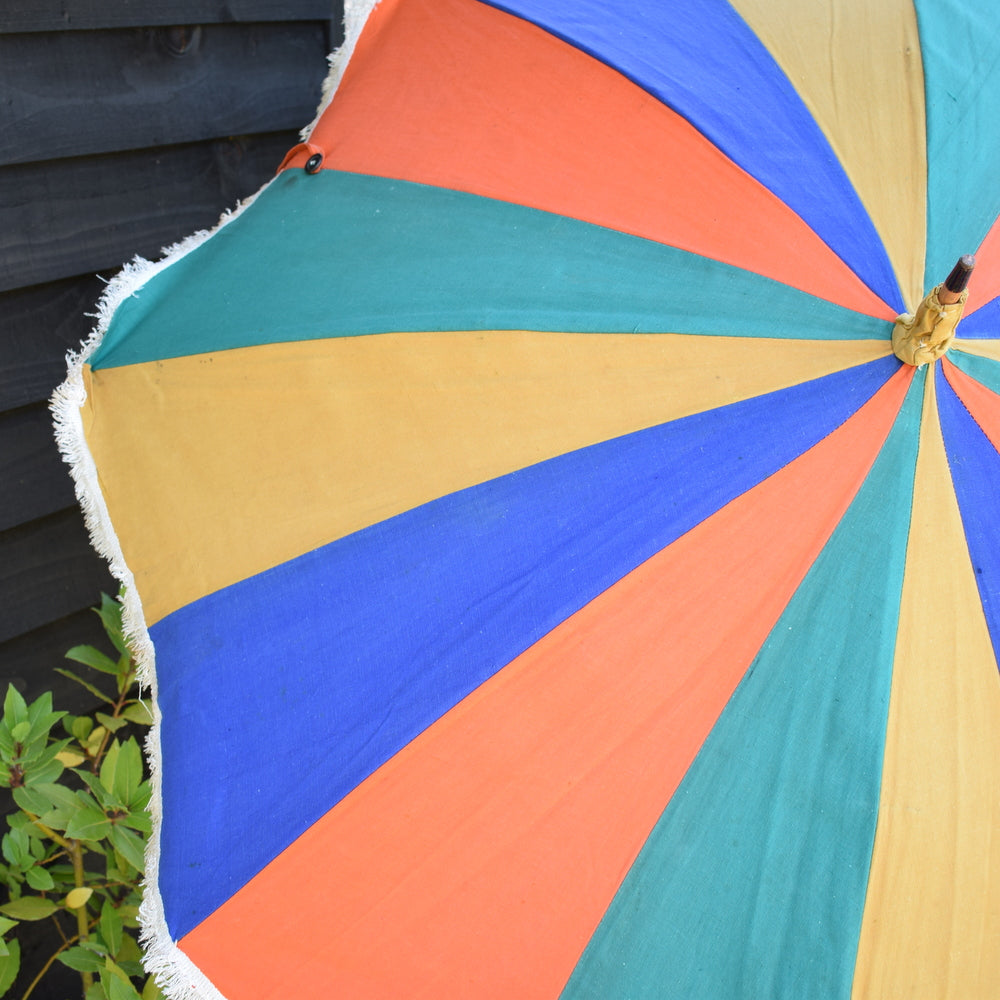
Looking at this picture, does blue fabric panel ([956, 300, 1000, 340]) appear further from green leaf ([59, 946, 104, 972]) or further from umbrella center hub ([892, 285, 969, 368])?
green leaf ([59, 946, 104, 972])

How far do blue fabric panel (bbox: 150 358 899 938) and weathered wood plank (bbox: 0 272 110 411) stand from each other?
0.85 metres

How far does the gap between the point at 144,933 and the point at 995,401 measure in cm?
118

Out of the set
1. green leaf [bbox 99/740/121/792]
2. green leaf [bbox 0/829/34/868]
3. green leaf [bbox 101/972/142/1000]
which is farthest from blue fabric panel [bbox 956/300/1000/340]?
green leaf [bbox 0/829/34/868]

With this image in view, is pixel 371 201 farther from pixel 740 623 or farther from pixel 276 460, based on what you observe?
pixel 740 623

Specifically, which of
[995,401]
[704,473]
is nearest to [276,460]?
[704,473]

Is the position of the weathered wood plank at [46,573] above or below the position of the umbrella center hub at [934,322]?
below

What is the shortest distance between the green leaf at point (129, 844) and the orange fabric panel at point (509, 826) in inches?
20.6

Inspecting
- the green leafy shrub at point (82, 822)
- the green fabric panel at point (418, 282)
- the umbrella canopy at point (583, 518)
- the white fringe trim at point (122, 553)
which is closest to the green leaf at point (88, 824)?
the green leafy shrub at point (82, 822)

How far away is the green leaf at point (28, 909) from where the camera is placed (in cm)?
164

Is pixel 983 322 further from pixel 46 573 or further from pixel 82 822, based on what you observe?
pixel 46 573

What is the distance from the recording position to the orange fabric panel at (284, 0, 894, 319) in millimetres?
1195

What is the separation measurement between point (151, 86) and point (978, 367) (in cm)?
147

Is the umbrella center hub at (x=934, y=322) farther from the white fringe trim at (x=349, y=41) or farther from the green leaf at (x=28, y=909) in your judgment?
the green leaf at (x=28, y=909)

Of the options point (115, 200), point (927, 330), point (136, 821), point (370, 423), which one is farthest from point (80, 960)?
point (927, 330)
